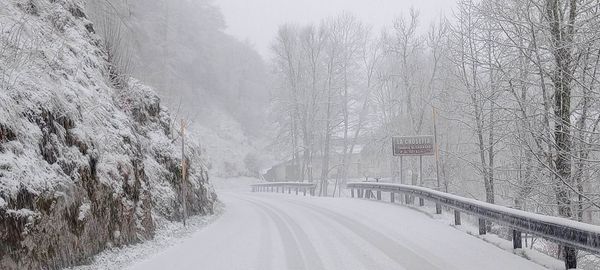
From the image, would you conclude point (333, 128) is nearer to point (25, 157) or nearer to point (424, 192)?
point (424, 192)

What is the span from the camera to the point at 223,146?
5884 centimetres

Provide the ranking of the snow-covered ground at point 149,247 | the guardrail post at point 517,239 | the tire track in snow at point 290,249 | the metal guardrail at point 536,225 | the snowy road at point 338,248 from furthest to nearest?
the guardrail post at point 517,239 → the snow-covered ground at point 149,247 → the tire track in snow at point 290,249 → the snowy road at point 338,248 → the metal guardrail at point 536,225

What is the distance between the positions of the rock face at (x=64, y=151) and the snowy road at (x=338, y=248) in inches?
48.9

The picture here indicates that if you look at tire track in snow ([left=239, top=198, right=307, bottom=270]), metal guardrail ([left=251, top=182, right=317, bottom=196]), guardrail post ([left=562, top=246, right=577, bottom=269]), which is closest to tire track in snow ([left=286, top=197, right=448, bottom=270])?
tire track in snow ([left=239, top=198, right=307, bottom=270])

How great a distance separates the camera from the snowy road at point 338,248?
8039 mm

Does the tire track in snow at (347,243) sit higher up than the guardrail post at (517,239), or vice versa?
the guardrail post at (517,239)

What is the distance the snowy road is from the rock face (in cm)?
124

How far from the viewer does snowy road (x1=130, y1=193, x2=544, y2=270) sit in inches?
316

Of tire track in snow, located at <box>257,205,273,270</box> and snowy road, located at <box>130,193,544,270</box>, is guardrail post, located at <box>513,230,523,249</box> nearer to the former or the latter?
snowy road, located at <box>130,193,544,270</box>

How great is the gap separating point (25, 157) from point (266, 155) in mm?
58538

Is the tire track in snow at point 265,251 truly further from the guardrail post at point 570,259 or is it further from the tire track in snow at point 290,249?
the guardrail post at point 570,259

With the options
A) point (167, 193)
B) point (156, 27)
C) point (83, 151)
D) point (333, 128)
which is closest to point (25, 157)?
point (83, 151)

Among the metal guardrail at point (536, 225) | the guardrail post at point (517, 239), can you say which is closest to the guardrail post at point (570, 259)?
the metal guardrail at point (536, 225)

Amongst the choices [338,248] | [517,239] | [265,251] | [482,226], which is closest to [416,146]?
[482,226]
